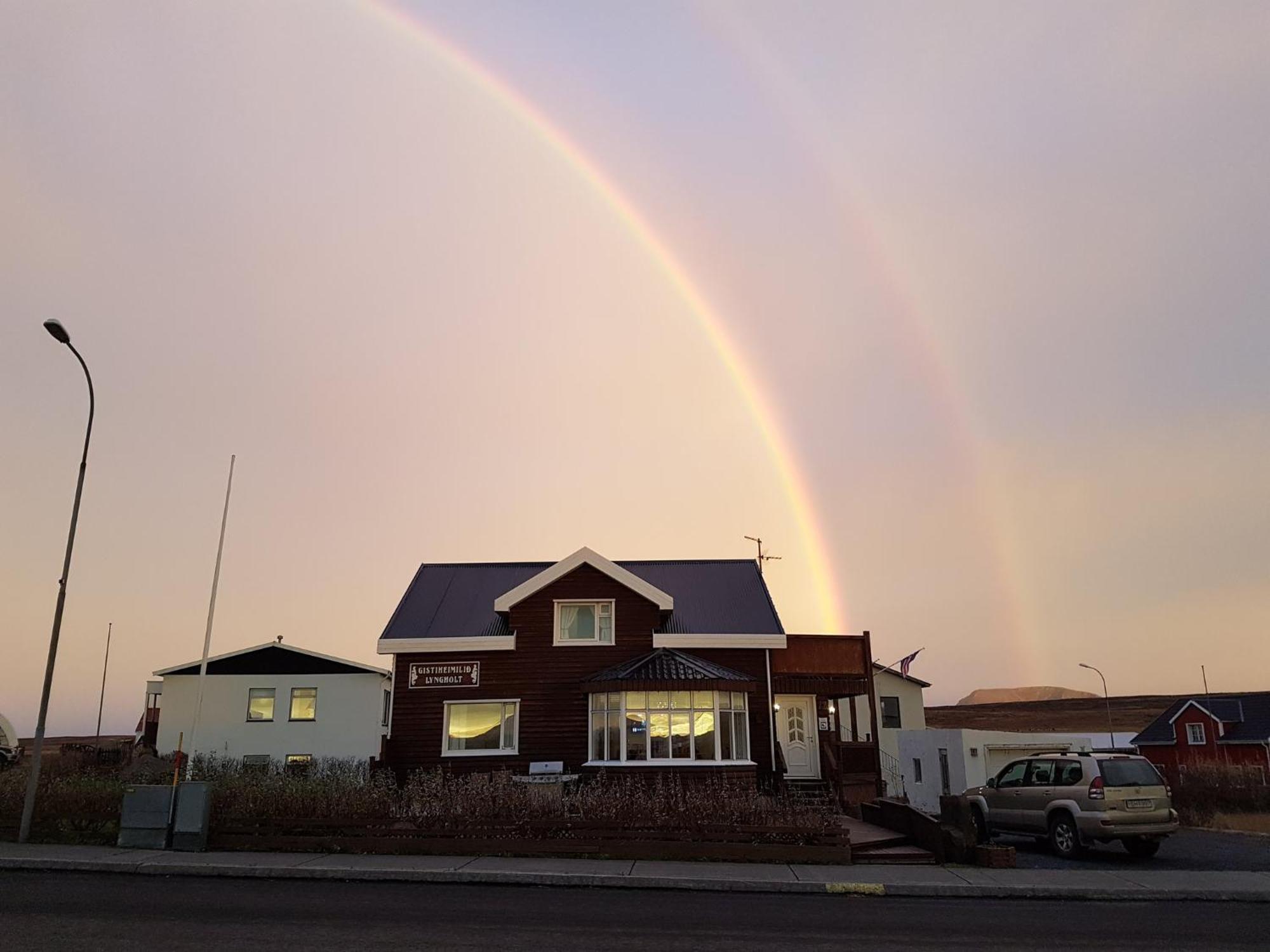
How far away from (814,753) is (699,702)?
5.89m

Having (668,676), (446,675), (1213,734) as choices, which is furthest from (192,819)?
(1213,734)

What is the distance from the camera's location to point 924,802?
106 feet

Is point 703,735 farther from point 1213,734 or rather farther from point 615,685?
point 1213,734

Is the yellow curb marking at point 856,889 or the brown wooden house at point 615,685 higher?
the brown wooden house at point 615,685

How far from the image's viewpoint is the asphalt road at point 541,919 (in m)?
10.1

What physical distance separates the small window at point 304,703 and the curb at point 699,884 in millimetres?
24821

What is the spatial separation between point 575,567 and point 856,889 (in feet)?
50.6

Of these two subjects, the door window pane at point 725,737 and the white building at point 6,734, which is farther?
the white building at point 6,734

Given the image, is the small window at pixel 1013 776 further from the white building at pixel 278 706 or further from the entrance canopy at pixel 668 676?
the white building at pixel 278 706

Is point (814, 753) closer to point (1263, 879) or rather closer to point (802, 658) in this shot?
point (802, 658)

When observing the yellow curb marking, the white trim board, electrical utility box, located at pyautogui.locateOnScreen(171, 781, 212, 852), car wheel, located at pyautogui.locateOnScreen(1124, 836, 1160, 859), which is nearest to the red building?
car wheel, located at pyautogui.locateOnScreen(1124, 836, 1160, 859)

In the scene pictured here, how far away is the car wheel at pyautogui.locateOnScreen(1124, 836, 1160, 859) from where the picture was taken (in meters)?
18.1

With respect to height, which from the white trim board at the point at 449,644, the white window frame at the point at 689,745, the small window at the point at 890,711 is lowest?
the white window frame at the point at 689,745

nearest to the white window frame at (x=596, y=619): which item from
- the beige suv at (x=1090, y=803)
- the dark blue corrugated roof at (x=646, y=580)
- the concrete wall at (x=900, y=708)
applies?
the dark blue corrugated roof at (x=646, y=580)
